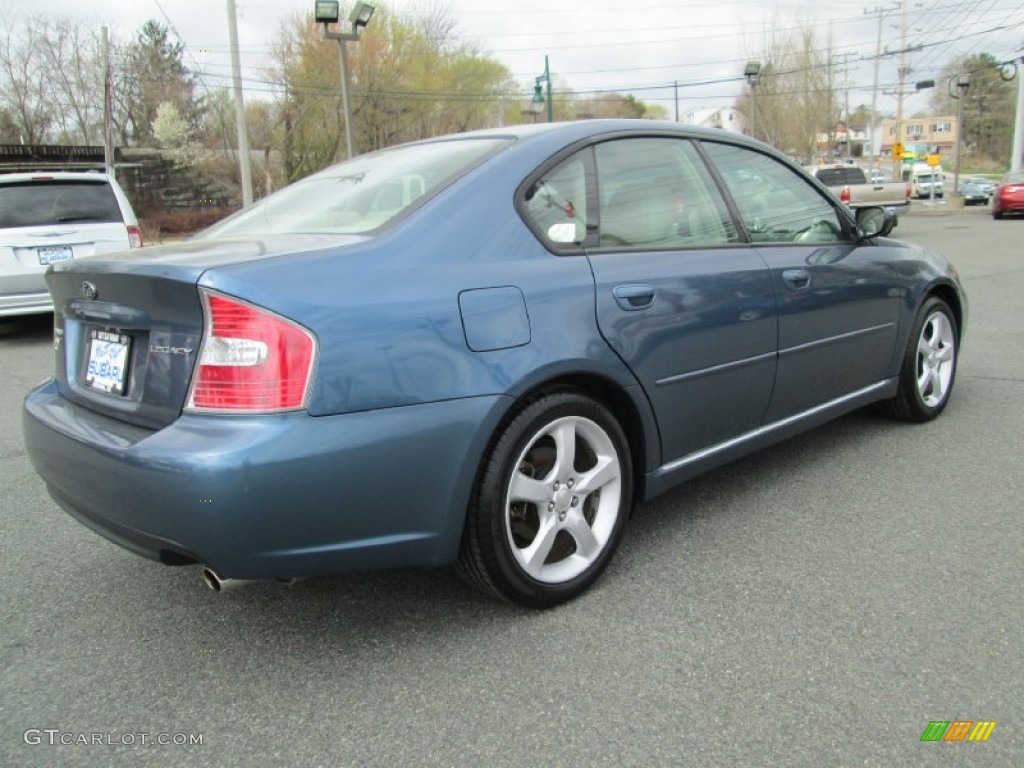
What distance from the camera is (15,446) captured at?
4473mm

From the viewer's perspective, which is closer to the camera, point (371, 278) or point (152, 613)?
point (371, 278)

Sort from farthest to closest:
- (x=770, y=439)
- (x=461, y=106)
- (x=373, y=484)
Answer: (x=461, y=106) < (x=770, y=439) < (x=373, y=484)

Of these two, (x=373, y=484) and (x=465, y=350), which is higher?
(x=465, y=350)

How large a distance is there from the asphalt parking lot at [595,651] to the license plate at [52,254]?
15.9ft

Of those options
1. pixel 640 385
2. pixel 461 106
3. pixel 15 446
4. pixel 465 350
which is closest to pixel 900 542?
pixel 640 385

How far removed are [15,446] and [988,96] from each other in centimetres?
10394

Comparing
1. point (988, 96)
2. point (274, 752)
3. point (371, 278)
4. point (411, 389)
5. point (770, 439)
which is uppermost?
point (988, 96)

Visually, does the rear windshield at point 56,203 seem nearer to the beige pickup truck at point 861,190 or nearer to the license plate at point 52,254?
the license plate at point 52,254

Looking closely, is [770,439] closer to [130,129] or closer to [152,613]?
[152,613]

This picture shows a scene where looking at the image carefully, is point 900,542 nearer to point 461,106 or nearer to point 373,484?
point 373,484

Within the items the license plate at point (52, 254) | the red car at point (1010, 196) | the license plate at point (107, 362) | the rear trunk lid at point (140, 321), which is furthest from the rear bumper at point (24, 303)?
the red car at point (1010, 196)

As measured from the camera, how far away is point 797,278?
330cm

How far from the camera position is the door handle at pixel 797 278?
326 cm

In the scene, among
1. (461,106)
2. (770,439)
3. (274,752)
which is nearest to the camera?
(274,752)
